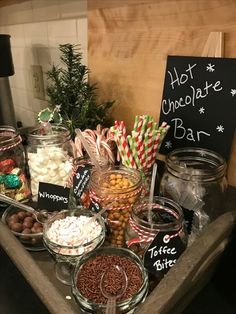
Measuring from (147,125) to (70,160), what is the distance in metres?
0.26

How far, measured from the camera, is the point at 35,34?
1.42 meters

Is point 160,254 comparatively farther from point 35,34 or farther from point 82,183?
point 35,34

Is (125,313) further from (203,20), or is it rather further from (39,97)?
(39,97)

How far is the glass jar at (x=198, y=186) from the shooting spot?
650mm

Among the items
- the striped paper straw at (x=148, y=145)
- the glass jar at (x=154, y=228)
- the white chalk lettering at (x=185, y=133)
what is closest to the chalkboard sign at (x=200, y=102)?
the white chalk lettering at (x=185, y=133)

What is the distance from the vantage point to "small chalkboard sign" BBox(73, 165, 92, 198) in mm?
708

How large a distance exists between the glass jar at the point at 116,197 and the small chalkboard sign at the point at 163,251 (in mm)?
128

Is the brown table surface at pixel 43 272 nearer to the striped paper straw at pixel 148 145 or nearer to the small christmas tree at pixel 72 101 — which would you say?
the striped paper straw at pixel 148 145

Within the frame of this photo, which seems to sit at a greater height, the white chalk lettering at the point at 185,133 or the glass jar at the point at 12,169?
the white chalk lettering at the point at 185,133

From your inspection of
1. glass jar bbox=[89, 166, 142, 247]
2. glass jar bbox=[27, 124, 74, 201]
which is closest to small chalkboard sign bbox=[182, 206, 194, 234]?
glass jar bbox=[89, 166, 142, 247]

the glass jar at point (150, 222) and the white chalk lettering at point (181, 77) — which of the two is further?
the white chalk lettering at point (181, 77)

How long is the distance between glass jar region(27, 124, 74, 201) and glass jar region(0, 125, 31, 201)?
0.03 meters

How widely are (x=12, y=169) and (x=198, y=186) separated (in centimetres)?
54

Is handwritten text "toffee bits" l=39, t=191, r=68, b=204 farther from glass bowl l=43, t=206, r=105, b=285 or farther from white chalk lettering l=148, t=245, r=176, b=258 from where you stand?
white chalk lettering l=148, t=245, r=176, b=258
